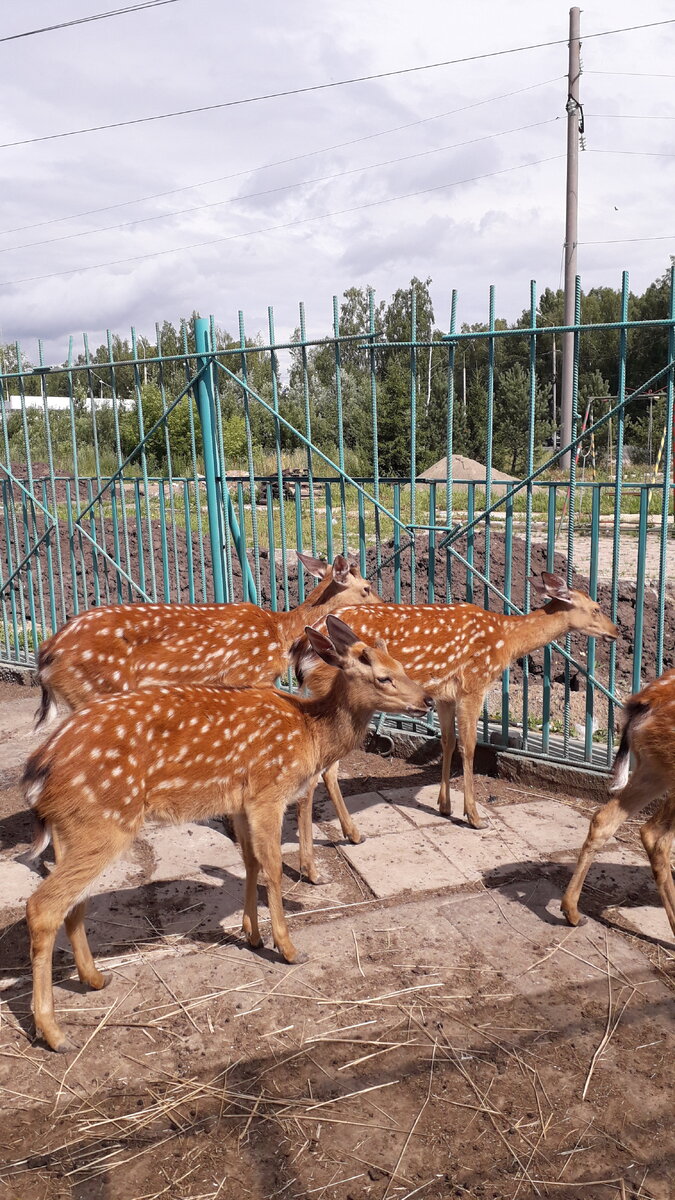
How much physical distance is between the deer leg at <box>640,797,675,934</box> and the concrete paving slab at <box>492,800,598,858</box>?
3.16 ft

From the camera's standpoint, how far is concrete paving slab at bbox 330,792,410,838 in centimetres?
556

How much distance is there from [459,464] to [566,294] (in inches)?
175

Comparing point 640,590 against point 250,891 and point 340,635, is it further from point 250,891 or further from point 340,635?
point 250,891

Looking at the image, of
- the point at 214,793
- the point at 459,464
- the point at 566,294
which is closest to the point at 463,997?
the point at 214,793

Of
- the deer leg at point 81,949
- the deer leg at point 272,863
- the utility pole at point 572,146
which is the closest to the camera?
the deer leg at point 81,949

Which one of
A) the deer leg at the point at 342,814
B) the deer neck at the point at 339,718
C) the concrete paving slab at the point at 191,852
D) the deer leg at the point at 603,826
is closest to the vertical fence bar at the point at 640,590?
the deer leg at the point at 603,826

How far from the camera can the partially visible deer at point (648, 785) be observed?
4.14 m

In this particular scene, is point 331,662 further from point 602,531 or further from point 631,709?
point 602,531

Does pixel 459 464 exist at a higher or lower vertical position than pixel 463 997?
higher

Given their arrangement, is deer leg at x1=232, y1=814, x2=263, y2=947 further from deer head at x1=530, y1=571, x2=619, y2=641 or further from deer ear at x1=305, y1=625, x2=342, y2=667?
deer head at x1=530, y1=571, x2=619, y2=641

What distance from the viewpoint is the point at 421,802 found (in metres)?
6.02

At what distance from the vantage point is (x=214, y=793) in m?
3.99

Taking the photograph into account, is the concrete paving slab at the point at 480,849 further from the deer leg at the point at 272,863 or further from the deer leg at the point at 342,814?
the deer leg at the point at 272,863

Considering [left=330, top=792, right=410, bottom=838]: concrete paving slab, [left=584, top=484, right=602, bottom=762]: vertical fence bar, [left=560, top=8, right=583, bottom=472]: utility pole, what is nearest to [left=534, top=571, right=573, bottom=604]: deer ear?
[left=584, top=484, right=602, bottom=762]: vertical fence bar
